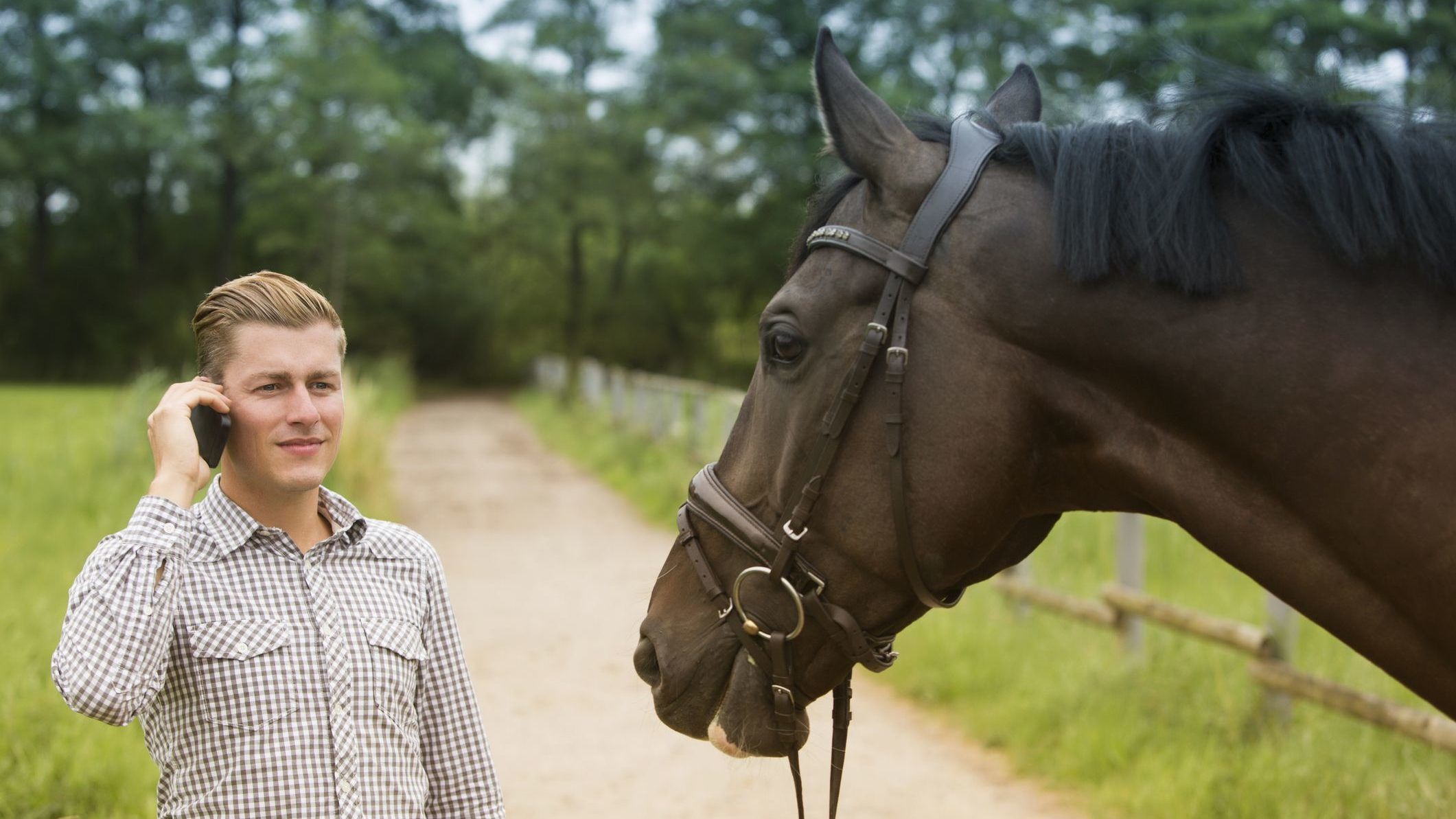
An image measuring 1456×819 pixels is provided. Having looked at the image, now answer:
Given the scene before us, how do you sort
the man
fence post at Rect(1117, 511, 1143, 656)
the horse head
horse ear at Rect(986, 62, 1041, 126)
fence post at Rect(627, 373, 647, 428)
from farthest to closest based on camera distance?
1. fence post at Rect(627, 373, 647, 428)
2. fence post at Rect(1117, 511, 1143, 656)
3. horse ear at Rect(986, 62, 1041, 126)
4. the horse head
5. the man

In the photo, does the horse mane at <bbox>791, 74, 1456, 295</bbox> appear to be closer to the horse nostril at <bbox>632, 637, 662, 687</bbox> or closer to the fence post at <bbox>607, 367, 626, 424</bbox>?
the horse nostril at <bbox>632, 637, 662, 687</bbox>

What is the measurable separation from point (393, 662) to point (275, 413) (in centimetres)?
48

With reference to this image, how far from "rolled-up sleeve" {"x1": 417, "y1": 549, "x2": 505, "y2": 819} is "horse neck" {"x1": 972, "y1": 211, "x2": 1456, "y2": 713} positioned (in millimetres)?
1199

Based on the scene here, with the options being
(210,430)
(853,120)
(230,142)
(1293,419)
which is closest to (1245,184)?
(1293,419)

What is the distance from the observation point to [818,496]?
77.0 inches

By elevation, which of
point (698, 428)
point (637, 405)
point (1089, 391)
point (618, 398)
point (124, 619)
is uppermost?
point (1089, 391)

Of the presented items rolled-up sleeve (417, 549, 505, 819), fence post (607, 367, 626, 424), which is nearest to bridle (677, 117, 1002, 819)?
rolled-up sleeve (417, 549, 505, 819)

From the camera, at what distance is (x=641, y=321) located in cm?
3788

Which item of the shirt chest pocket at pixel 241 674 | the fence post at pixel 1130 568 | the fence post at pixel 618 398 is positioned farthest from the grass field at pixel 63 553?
the fence post at pixel 618 398

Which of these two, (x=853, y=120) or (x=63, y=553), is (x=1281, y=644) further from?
(x=63, y=553)

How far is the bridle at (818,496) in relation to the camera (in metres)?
1.88

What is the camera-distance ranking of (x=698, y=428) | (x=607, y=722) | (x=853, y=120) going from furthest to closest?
Answer: (x=698, y=428) → (x=607, y=722) → (x=853, y=120)

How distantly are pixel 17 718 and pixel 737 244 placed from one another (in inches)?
1092

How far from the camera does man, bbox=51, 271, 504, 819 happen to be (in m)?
1.77
